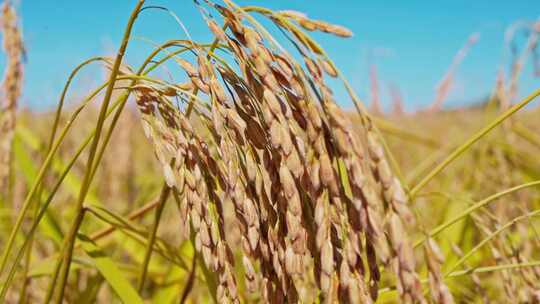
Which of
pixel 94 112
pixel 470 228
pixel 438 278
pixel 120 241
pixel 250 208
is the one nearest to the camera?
pixel 438 278

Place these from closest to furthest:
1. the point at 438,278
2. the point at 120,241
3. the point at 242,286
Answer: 1. the point at 438,278
2. the point at 242,286
3. the point at 120,241

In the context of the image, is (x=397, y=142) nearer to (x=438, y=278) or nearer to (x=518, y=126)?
(x=518, y=126)

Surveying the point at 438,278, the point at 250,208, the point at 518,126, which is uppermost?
the point at 518,126

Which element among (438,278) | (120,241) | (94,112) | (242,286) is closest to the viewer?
(438,278)

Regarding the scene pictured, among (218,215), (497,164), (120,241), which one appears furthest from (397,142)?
(218,215)

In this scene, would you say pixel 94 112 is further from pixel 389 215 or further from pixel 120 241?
pixel 389 215

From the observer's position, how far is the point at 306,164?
615mm

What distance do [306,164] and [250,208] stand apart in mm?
87

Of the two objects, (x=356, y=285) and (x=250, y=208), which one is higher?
(x=250, y=208)

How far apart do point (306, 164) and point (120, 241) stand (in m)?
1.49

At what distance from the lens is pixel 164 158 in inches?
27.9

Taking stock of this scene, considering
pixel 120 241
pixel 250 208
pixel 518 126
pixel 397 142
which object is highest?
pixel 397 142

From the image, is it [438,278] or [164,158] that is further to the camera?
[164,158]

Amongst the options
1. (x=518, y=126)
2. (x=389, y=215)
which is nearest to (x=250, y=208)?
(x=389, y=215)
